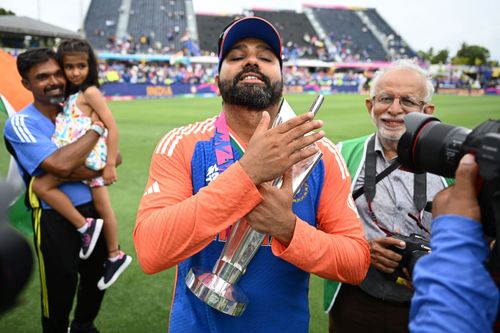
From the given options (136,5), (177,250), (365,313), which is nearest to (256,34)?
(177,250)

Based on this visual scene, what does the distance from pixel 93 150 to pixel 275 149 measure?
7.27 ft

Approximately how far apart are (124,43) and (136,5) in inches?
515

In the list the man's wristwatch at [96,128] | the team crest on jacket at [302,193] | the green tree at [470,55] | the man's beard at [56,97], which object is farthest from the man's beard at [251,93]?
the green tree at [470,55]

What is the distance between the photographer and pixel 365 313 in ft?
7.48

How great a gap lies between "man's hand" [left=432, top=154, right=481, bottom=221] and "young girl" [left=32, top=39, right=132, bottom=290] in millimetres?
2509

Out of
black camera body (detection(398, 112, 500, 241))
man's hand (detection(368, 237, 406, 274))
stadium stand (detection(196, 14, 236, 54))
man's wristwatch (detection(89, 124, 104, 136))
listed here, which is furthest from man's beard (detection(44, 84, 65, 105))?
stadium stand (detection(196, 14, 236, 54))

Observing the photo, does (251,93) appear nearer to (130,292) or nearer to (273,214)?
(273,214)

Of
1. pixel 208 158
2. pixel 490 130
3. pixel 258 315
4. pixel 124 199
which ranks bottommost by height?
pixel 124 199

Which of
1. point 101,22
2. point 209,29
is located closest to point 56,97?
point 101,22

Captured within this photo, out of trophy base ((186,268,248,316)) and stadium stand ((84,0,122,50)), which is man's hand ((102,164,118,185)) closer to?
trophy base ((186,268,248,316))

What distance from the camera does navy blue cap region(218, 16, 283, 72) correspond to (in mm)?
1744

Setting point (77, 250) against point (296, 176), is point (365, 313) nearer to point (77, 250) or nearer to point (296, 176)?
point (296, 176)

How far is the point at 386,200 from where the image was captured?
2.27 metres

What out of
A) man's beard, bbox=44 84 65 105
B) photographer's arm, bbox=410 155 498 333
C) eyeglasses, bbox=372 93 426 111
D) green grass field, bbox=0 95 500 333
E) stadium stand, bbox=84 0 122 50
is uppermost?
eyeglasses, bbox=372 93 426 111
